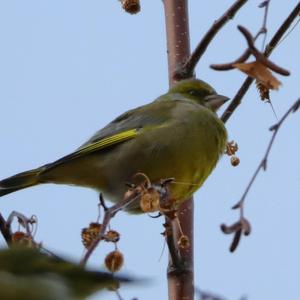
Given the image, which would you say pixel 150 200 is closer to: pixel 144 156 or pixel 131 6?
pixel 144 156

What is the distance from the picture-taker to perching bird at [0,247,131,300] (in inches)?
36.2

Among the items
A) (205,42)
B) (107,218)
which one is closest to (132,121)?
(205,42)

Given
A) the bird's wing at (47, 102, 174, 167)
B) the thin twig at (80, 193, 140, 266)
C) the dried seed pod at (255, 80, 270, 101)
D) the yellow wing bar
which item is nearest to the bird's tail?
the bird's wing at (47, 102, 174, 167)

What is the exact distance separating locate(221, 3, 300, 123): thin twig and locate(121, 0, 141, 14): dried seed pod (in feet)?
2.94

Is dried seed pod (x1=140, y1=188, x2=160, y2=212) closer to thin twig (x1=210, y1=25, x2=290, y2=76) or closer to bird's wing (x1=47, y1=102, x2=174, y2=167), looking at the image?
thin twig (x1=210, y1=25, x2=290, y2=76)

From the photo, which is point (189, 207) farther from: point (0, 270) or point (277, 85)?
point (0, 270)

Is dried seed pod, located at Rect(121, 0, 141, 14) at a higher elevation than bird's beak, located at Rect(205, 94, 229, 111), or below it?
higher

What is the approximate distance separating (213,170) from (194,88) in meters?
0.88

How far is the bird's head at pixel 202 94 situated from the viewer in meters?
5.15

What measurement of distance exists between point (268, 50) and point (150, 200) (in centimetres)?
135

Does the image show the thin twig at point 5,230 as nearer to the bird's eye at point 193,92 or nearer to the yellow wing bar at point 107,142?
the yellow wing bar at point 107,142

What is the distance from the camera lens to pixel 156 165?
4.31 meters

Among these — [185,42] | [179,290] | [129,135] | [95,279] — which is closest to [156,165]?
[129,135]

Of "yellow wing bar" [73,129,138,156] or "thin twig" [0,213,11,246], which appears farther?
"yellow wing bar" [73,129,138,156]
